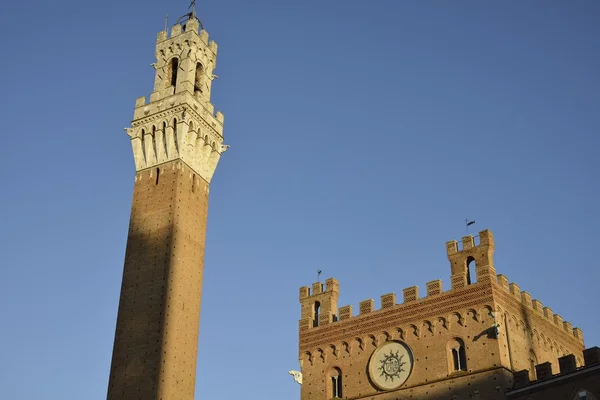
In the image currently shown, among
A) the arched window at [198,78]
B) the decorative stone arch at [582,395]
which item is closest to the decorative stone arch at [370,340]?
the decorative stone arch at [582,395]

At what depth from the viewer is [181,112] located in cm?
5194

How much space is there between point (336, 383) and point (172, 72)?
2624 cm

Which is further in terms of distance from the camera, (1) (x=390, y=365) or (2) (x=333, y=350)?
(2) (x=333, y=350)

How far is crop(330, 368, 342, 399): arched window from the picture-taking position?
1622 inches

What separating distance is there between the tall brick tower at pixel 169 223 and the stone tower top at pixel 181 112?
7 cm

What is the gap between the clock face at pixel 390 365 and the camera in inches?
1535

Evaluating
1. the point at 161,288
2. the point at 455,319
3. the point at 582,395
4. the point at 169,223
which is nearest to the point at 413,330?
the point at 455,319

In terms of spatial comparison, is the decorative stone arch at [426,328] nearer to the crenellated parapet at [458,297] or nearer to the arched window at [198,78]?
the crenellated parapet at [458,297]

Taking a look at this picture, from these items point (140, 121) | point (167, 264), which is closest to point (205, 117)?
point (140, 121)

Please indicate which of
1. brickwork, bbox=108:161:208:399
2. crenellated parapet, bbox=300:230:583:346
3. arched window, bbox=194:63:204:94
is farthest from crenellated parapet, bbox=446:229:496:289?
arched window, bbox=194:63:204:94

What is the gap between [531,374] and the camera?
38125 millimetres

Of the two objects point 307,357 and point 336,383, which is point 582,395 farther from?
point 307,357

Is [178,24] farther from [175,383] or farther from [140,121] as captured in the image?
[175,383]

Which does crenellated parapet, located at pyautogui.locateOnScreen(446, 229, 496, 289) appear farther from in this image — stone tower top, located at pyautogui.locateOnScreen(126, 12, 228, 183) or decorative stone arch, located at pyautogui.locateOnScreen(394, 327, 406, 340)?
stone tower top, located at pyautogui.locateOnScreen(126, 12, 228, 183)
